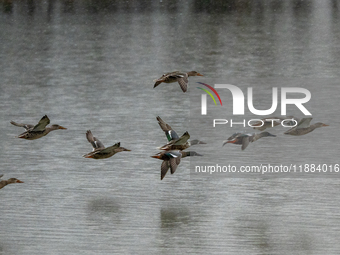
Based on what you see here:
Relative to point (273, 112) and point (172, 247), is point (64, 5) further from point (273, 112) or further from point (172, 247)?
point (172, 247)

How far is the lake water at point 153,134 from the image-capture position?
3770 mm

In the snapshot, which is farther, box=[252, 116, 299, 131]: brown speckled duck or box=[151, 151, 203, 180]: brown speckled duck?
box=[252, 116, 299, 131]: brown speckled duck

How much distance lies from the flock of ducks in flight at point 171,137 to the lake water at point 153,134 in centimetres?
11

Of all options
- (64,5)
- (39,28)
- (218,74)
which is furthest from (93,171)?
(64,5)

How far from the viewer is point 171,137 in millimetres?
4723

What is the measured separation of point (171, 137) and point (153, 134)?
32.5 inches

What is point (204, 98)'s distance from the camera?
6.55 meters

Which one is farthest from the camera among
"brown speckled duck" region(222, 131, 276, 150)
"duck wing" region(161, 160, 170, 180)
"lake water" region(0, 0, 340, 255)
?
"brown speckled duck" region(222, 131, 276, 150)

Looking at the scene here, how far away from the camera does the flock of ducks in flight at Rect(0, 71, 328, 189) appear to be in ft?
14.1

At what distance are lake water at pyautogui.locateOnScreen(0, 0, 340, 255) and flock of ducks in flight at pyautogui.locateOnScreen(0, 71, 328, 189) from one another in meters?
→ 0.11

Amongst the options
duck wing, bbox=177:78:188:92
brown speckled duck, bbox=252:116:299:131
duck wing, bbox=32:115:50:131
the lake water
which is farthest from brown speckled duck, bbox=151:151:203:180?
brown speckled duck, bbox=252:116:299:131

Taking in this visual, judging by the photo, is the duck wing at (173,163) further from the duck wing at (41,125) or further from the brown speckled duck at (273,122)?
the brown speckled duck at (273,122)

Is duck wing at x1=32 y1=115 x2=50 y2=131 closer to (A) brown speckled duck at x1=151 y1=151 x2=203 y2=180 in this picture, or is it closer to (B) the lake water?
(B) the lake water

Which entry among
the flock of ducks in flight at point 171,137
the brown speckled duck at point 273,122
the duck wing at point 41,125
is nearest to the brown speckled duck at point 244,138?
the flock of ducks in flight at point 171,137
